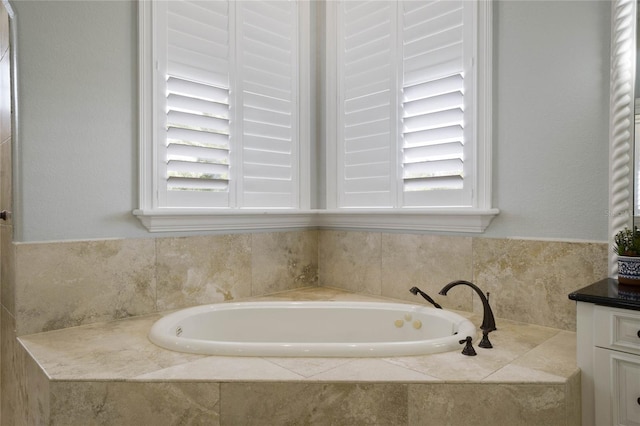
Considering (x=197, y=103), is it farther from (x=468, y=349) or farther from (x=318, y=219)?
(x=468, y=349)

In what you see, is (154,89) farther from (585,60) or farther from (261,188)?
(585,60)

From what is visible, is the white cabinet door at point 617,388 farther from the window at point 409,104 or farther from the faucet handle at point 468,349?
the window at point 409,104

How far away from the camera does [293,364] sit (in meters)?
1.46

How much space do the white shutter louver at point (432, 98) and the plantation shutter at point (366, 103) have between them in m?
0.10

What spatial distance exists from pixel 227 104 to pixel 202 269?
96cm

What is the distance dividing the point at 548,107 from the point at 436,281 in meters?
1.04

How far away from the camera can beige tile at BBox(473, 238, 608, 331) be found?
6.16 ft

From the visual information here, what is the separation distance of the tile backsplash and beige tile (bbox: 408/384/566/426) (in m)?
0.75

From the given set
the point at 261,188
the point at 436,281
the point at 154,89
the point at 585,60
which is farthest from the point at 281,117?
the point at 585,60

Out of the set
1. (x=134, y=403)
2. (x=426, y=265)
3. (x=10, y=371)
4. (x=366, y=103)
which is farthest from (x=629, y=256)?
(x=10, y=371)

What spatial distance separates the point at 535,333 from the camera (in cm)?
189

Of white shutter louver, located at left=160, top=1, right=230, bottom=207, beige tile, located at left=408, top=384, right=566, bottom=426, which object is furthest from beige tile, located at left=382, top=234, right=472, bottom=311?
white shutter louver, located at left=160, top=1, right=230, bottom=207

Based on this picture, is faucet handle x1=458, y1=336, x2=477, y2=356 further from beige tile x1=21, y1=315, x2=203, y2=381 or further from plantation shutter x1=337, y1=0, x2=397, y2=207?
plantation shutter x1=337, y1=0, x2=397, y2=207

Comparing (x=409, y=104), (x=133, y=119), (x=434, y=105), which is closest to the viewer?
(x=133, y=119)
